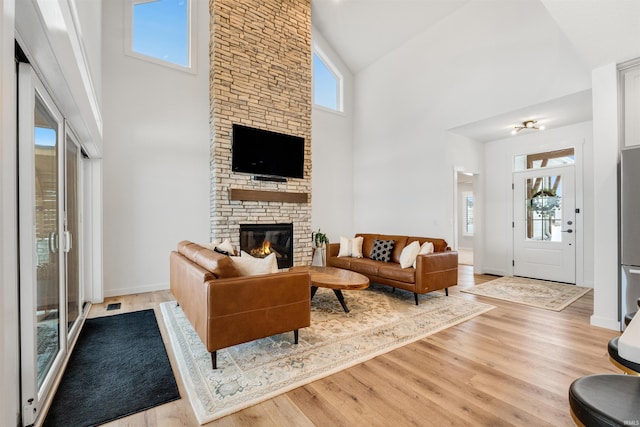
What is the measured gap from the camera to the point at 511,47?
446cm

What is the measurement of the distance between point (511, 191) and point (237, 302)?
Result: 569cm

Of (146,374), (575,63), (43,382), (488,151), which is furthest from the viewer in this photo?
(488,151)

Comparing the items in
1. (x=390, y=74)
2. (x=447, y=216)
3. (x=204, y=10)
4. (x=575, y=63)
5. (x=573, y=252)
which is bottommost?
(x=573, y=252)

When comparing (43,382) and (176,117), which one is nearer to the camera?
(43,382)

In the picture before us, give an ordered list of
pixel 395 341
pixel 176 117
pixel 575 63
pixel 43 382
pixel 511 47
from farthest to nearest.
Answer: pixel 176 117
pixel 511 47
pixel 575 63
pixel 395 341
pixel 43 382

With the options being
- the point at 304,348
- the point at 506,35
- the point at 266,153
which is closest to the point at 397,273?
the point at 304,348

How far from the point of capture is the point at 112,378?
213 cm

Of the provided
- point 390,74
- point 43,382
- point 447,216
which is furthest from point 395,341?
point 390,74

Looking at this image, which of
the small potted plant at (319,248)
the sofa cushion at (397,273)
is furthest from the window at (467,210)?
the sofa cushion at (397,273)

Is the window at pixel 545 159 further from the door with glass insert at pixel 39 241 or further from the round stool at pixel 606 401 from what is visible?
the door with glass insert at pixel 39 241

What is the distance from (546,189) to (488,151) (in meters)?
1.28

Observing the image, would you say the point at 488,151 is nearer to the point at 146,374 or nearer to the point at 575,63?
the point at 575,63

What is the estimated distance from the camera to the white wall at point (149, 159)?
4.35 m

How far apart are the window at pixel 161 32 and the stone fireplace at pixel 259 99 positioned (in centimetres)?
46
